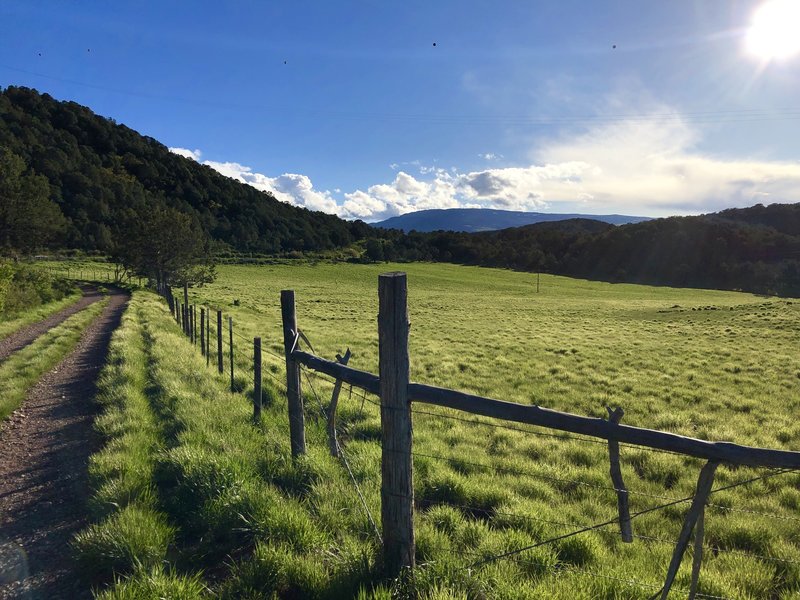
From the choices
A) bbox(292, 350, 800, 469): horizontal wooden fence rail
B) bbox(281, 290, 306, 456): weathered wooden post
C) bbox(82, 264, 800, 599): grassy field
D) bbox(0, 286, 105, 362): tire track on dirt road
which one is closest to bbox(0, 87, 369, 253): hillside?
bbox(0, 286, 105, 362): tire track on dirt road

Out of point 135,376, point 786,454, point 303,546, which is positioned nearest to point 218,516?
point 303,546

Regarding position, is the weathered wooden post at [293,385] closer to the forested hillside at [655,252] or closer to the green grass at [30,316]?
the green grass at [30,316]

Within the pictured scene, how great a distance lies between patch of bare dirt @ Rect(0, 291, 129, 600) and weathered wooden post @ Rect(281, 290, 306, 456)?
2.19 meters

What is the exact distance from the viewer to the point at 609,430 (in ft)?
10.4

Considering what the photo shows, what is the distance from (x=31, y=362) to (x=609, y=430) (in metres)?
13.1

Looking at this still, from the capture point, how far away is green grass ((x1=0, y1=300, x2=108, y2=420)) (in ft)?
27.7

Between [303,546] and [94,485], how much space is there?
8.66 ft

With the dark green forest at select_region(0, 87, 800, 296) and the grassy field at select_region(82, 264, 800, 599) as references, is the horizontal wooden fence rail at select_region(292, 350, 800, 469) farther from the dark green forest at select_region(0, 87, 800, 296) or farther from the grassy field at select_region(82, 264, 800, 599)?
the dark green forest at select_region(0, 87, 800, 296)

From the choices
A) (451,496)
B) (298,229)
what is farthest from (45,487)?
(298,229)

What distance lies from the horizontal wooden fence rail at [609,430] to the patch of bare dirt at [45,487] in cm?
292

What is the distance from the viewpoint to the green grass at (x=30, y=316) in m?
17.3

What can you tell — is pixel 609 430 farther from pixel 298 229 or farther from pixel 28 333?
pixel 298 229

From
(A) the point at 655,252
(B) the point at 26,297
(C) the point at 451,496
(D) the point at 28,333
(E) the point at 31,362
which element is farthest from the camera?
(A) the point at 655,252

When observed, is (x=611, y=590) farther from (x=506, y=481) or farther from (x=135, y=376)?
(x=135, y=376)
